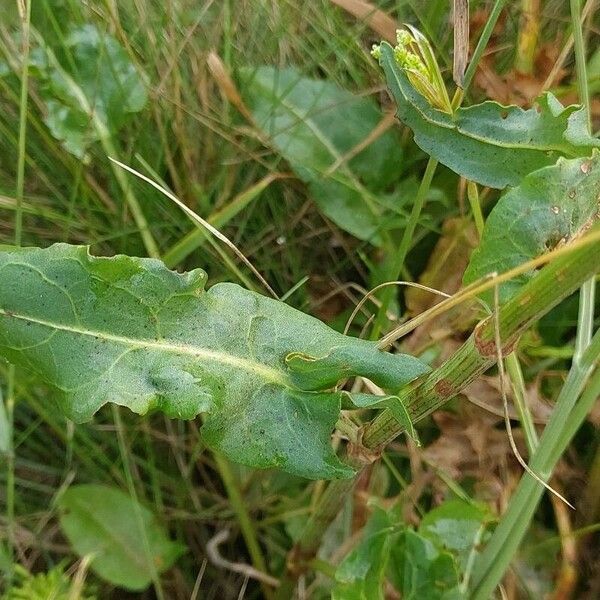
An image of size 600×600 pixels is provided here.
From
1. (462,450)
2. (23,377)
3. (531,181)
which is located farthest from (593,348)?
(23,377)

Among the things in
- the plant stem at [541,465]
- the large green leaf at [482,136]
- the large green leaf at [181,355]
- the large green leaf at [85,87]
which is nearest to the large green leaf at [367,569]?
the plant stem at [541,465]

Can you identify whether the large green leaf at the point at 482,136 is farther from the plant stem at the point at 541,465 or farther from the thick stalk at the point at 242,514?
the thick stalk at the point at 242,514

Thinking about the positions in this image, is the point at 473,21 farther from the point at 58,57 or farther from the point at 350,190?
the point at 58,57

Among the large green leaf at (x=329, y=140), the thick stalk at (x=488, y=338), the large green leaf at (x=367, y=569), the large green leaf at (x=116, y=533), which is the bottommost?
the large green leaf at (x=116, y=533)

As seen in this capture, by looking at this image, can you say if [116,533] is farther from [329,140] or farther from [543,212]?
[543,212]

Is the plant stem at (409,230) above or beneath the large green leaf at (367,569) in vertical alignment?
above

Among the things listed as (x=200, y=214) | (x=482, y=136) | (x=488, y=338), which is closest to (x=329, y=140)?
(x=200, y=214)
